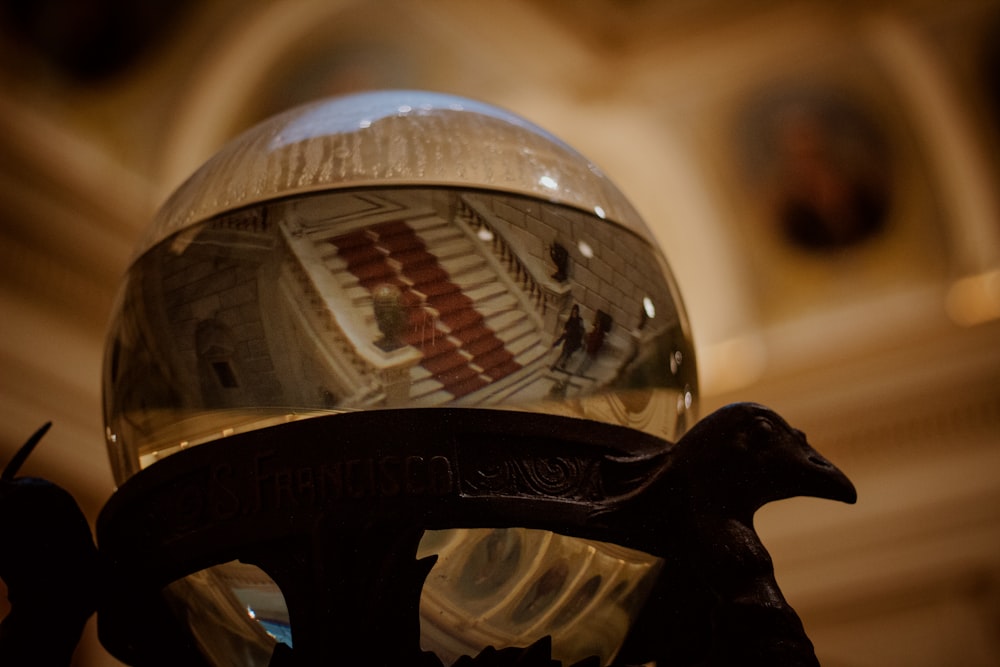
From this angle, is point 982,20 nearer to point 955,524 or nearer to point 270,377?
point 955,524

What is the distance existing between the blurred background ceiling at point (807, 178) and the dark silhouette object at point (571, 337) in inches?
193

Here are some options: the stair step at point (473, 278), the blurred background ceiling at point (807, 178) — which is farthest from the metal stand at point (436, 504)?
the blurred background ceiling at point (807, 178)

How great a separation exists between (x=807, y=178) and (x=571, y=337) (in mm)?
6794

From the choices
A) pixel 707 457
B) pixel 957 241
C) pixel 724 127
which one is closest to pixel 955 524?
pixel 957 241

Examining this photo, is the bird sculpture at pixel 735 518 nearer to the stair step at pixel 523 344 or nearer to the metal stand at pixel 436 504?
the metal stand at pixel 436 504

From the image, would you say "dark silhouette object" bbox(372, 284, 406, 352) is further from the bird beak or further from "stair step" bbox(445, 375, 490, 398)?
the bird beak

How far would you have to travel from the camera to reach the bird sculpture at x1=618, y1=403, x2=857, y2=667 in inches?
37.8

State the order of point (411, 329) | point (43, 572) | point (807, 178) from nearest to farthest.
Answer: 1. point (411, 329)
2. point (43, 572)
3. point (807, 178)

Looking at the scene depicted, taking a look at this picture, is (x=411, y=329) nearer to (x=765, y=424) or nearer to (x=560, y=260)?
(x=560, y=260)

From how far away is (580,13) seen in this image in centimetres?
707

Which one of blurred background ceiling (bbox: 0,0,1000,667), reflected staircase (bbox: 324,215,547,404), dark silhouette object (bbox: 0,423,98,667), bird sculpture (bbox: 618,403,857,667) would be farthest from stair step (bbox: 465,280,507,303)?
blurred background ceiling (bbox: 0,0,1000,667)

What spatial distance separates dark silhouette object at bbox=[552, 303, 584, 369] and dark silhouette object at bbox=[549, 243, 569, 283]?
0.03 m

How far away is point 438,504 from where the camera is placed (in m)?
0.95

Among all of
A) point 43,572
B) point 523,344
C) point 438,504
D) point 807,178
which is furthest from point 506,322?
point 807,178
